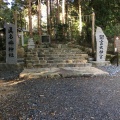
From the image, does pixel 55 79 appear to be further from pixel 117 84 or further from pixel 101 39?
pixel 101 39

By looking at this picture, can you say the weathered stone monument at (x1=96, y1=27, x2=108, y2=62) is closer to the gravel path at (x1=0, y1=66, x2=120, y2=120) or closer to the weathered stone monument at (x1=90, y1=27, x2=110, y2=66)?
the weathered stone monument at (x1=90, y1=27, x2=110, y2=66)

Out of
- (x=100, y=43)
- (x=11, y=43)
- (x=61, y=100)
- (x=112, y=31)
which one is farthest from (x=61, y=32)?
(x=61, y=100)

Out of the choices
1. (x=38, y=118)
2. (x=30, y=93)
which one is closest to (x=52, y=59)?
(x=30, y=93)

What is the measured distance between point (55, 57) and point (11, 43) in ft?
6.29

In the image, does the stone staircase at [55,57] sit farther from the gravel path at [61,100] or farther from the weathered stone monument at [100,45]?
the gravel path at [61,100]

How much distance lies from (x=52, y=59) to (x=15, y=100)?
5568 mm

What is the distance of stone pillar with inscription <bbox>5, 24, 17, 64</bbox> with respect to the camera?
30.4ft

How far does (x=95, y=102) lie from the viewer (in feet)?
13.6

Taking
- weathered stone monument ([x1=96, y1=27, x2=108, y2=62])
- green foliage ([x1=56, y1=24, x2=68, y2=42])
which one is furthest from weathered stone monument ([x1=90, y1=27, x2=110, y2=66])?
green foliage ([x1=56, y1=24, x2=68, y2=42])

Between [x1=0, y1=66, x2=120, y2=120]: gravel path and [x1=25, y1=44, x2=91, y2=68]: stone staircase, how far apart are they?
2.86 meters

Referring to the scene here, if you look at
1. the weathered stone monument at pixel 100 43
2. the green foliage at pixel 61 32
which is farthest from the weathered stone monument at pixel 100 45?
the green foliage at pixel 61 32

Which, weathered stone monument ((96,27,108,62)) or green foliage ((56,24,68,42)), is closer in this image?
weathered stone monument ((96,27,108,62))

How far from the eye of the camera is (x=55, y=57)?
9891mm

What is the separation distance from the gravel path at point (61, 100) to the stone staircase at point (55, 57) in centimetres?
286
